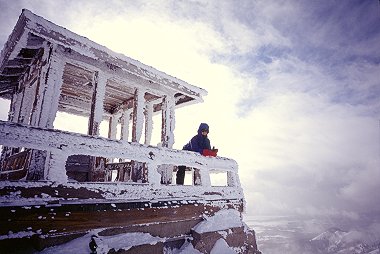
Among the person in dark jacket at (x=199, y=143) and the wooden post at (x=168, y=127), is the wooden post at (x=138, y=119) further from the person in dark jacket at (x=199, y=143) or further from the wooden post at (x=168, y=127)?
the person in dark jacket at (x=199, y=143)

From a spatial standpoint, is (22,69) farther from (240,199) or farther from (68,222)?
(240,199)

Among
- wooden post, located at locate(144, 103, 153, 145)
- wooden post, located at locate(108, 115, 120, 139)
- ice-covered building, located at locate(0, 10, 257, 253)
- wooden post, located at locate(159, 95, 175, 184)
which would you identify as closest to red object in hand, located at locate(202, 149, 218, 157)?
ice-covered building, located at locate(0, 10, 257, 253)

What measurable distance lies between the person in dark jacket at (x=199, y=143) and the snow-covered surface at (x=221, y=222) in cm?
174

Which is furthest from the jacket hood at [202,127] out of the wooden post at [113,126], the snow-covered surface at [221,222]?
the wooden post at [113,126]

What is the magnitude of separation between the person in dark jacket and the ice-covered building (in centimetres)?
70

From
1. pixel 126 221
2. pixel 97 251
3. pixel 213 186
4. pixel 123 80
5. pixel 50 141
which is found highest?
pixel 123 80

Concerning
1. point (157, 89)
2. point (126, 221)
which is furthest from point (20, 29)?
point (126, 221)

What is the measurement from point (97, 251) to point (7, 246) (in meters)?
1.15

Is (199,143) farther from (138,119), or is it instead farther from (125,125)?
(125,125)

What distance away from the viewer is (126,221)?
4312 millimetres

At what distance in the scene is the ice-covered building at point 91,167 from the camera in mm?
3447

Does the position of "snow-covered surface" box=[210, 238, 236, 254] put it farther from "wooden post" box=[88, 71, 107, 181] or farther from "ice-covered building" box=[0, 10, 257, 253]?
"wooden post" box=[88, 71, 107, 181]

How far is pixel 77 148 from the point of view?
12.7ft

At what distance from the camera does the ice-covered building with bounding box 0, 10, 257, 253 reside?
3.45 m
